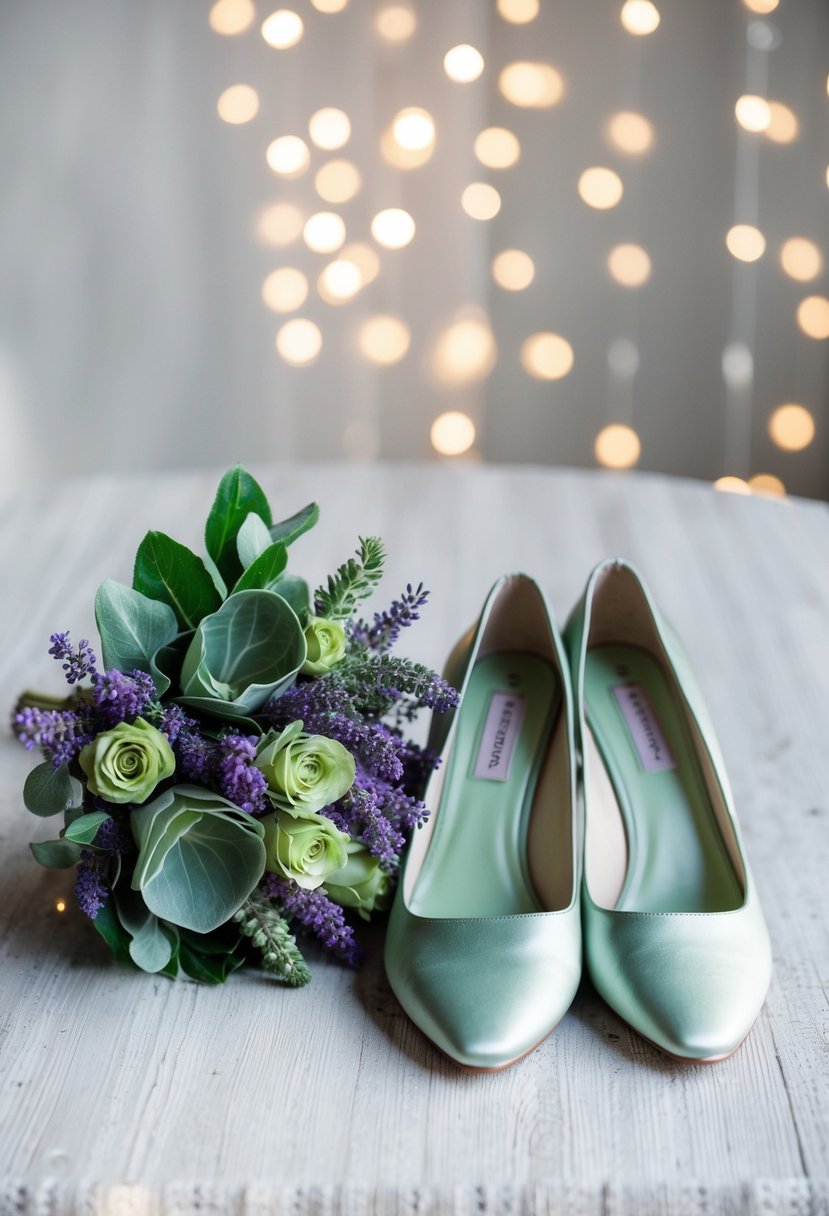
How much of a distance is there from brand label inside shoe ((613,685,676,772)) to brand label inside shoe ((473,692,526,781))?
92 mm

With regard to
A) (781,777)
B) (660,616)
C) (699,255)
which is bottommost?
(781,777)

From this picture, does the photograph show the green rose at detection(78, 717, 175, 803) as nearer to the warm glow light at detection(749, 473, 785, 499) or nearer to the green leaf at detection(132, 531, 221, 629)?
the green leaf at detection(132, 531, 221, 629)

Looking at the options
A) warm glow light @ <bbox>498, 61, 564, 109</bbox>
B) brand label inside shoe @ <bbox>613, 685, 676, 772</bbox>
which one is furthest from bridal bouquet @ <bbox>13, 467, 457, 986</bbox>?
warm glow light @ <bbox>498, 61, 564, 109</bbox>

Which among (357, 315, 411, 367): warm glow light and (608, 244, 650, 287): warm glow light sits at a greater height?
(608, 244, 650, 287): warm glow light

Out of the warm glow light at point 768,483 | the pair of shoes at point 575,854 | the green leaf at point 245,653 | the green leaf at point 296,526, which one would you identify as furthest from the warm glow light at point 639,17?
the green leaf at point 245,653

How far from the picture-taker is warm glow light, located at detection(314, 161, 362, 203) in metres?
2.31

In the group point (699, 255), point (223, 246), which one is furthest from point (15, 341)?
point (699, 255)

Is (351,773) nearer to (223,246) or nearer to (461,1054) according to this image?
(461,1054)

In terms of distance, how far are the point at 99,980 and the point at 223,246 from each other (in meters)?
1.90

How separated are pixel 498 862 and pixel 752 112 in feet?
6.25

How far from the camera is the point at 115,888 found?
2.31ft

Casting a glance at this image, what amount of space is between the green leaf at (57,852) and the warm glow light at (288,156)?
6.29 feet

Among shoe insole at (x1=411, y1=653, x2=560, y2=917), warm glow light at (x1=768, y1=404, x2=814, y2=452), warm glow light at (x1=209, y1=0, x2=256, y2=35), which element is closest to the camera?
shoe insole at (x1=411, y1=653, x2=560, y2=917)

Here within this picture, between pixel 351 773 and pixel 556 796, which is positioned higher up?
pixel 351 773
